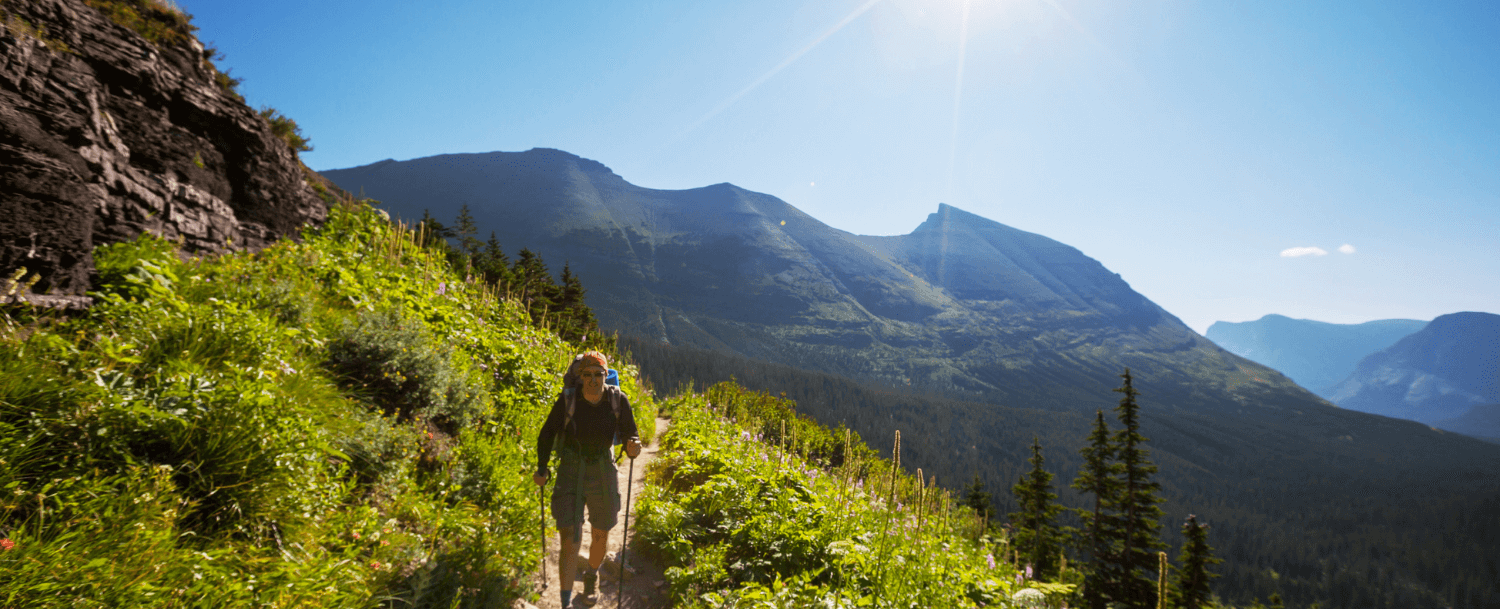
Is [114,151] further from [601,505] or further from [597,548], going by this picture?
[597,548]

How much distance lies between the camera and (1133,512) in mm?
22281

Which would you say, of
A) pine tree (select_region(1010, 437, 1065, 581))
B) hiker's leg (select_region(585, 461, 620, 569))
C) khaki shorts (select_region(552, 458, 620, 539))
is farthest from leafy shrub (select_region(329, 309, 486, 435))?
pine tree (select_region(1010, 437, 1065, 581))

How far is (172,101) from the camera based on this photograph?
6.91 meters

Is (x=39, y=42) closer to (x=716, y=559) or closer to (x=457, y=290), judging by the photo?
(x=457, y=290)

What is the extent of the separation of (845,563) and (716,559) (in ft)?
4.10

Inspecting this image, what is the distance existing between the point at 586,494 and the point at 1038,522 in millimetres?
27071

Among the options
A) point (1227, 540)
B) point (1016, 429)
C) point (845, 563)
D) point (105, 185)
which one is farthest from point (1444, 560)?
point (105, 185)

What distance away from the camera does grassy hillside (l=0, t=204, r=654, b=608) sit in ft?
7.47

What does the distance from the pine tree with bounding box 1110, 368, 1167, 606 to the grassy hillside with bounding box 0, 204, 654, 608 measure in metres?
25.2

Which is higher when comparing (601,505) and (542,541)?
(601,505)

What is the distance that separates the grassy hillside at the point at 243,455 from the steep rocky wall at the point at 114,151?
51 cm

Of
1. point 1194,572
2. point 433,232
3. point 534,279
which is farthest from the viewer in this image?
point 534,279

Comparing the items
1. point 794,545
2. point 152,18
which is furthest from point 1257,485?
point 152,18

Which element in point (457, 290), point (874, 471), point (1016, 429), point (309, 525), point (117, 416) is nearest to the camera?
point (117, 416)
